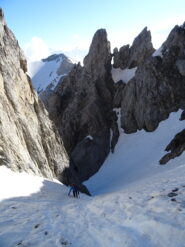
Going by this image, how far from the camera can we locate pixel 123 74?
77188 mm

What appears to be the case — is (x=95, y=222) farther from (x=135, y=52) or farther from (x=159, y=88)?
(x=135, y=52)

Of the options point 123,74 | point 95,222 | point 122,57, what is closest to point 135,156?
point 123,74

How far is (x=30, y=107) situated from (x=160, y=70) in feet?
113

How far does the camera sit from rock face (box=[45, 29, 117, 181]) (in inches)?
2431

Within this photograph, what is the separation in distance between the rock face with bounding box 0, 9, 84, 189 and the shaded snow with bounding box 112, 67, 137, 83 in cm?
3781

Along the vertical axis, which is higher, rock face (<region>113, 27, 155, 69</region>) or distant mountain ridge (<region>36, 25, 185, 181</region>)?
rock face (<region>113, 27, 155, 69</region>)

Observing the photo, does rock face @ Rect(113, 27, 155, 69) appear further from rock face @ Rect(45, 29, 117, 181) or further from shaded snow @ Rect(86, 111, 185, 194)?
shaded snow @ Rect(86, 111, 185, 194)

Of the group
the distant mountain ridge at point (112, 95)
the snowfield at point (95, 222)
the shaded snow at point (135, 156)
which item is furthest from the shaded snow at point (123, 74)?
the snowfield at point (95, 222)

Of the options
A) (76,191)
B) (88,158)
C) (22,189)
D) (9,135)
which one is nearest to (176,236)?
(22,189)

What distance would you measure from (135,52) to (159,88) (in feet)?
64.9

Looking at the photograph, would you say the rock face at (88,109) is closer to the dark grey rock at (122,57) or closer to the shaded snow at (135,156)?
the dark grey rock at (122,57)

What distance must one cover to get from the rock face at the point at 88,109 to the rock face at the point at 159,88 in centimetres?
703

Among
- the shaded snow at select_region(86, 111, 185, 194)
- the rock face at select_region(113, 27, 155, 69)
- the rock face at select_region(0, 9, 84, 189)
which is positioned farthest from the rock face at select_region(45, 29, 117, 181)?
the rock face at select_region(0, 9, 84, 189)

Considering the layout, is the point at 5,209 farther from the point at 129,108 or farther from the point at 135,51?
the point at 135,51
